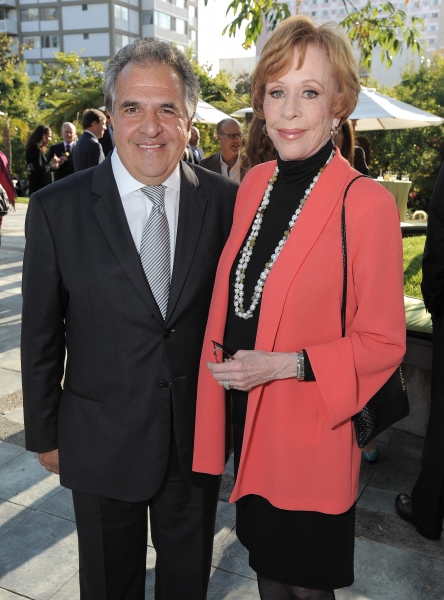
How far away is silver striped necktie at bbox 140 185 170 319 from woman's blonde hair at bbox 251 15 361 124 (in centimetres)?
57

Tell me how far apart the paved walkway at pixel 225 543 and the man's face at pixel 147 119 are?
6.12 feet

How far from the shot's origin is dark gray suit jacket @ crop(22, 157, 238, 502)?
184cm

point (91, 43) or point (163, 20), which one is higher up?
point (163, 20)

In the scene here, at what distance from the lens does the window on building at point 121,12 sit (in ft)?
208

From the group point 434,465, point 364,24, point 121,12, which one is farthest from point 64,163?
point 121,12

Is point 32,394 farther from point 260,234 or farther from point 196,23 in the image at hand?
point 196,23

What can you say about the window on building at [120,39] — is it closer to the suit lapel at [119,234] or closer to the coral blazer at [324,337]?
the suit lapel at [119,234]

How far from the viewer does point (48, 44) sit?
6500cm

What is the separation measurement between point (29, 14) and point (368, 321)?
74309mm

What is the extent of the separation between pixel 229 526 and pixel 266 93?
220 cm

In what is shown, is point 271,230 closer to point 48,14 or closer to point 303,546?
point 303,546

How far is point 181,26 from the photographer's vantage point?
243 ft

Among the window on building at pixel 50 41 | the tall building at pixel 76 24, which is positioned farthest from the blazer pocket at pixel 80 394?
the window on building at pixel 50 41

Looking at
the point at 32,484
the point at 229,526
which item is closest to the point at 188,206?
the point at 229,526
